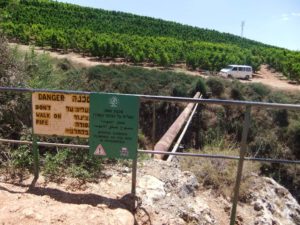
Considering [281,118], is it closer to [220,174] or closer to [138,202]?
[220,174]

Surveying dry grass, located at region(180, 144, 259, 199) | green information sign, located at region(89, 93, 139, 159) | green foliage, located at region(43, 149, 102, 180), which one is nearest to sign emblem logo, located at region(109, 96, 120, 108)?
green information sign, located at region(89, 93, 139, 159)

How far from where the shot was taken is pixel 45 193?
4.19 m

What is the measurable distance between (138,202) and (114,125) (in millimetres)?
921

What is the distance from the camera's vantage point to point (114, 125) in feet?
13.0

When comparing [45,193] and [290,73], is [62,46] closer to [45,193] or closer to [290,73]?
[290,73]

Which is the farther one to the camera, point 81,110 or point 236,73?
point 236,73

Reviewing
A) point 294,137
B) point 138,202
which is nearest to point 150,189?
point 138,202

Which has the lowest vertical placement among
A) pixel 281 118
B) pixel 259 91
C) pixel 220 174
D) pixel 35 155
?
pixel 281 118

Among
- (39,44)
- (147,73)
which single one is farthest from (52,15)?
(147,73)

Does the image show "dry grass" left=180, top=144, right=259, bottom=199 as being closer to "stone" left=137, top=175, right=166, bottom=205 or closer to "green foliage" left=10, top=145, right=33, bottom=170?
"stone" left=137, top=175, right=166, bottom=205

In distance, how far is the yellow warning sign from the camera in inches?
161

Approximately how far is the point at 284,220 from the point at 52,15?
7547 centimetres

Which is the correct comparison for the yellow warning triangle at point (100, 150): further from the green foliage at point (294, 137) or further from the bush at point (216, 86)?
the bush at point (216, 86)

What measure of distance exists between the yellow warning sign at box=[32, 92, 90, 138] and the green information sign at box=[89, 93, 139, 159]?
158 millimetres
